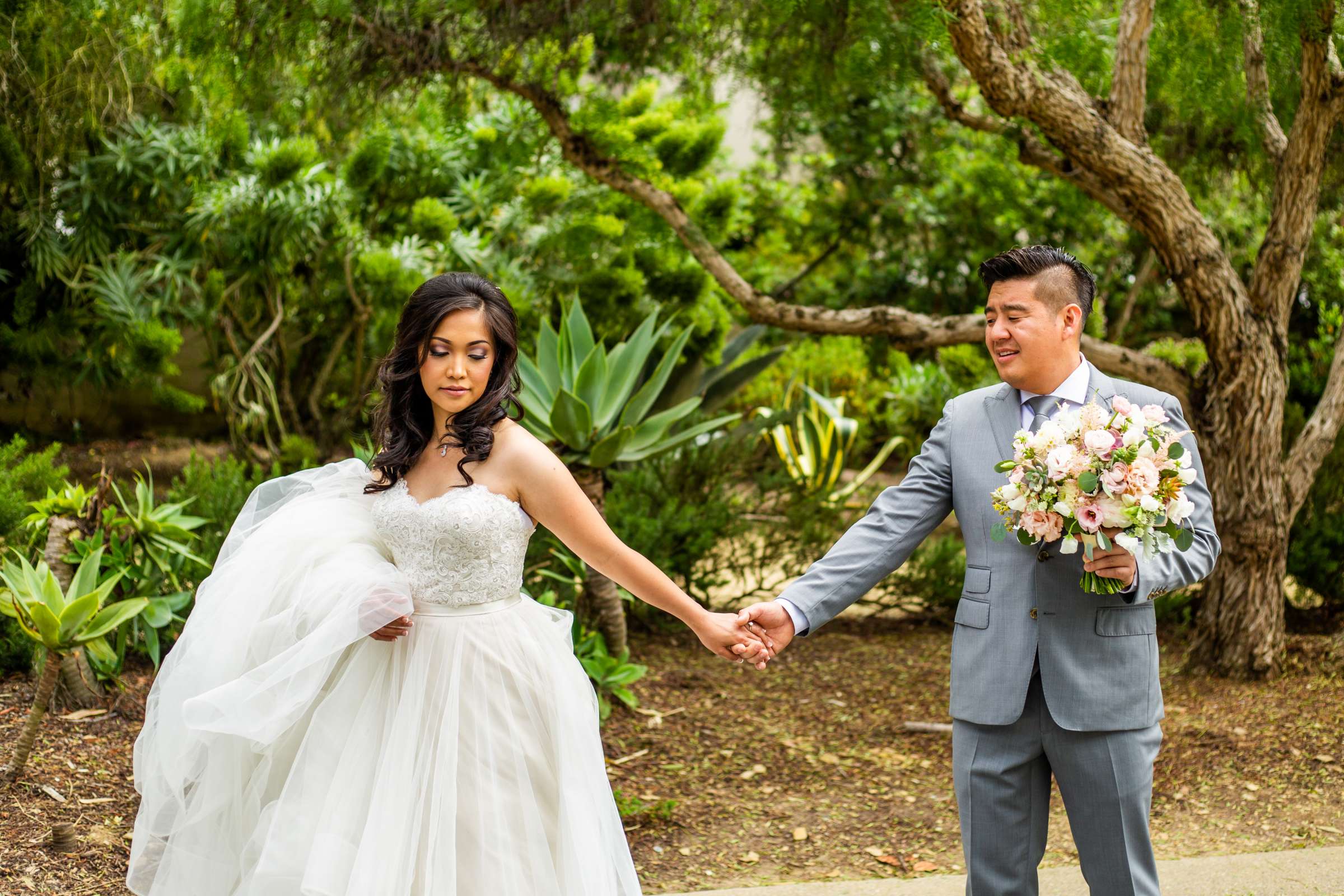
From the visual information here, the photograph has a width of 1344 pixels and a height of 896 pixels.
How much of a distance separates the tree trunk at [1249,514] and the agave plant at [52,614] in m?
4.72

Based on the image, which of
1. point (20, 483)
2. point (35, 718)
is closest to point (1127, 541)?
point (35, 718)

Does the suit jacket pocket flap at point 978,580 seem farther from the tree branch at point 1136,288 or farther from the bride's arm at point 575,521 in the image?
the tree branch at point 1136,288

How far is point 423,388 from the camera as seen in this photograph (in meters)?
2.91

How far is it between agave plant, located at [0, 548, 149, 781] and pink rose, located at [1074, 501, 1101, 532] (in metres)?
2.85

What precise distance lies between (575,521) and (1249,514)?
13.2ft

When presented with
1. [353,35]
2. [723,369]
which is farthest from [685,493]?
[353,35]

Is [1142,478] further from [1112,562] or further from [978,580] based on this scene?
[978,580]

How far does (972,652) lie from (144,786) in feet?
6.36

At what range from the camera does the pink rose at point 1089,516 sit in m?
2.39

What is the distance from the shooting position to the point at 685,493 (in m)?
7.10

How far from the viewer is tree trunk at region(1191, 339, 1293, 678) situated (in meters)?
5.45

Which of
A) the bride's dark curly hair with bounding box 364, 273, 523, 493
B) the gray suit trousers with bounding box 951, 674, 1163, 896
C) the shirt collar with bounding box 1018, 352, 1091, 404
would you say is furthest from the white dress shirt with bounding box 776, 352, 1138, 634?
the bride's dark curly hair with bounding box 364, 273, 523, 493

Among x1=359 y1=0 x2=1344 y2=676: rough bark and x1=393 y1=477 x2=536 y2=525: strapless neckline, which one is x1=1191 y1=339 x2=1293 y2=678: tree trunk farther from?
x1=393 y1=477 x2=536 y2=525: strapless neckline

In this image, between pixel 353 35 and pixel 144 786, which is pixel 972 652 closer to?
pixel 144 786
